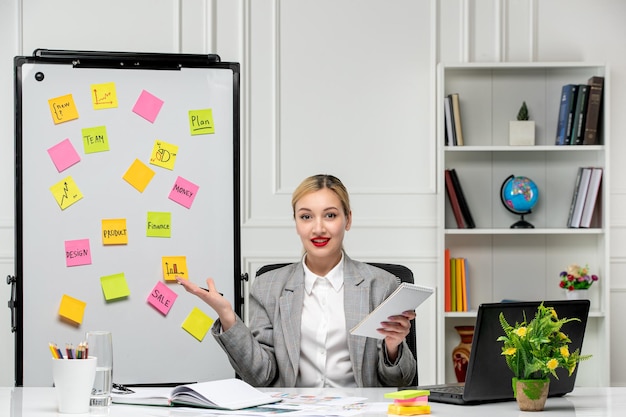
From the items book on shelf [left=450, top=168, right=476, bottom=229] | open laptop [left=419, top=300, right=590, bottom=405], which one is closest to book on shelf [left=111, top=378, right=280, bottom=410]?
open laptop [left=419, top=300, right=590, bottom=405]

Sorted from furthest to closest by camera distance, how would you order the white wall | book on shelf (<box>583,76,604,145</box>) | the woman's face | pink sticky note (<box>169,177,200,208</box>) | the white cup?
1. the white wall
2. book on shelf (<box>583,76,604,145</box>)
3. pink sticky note (<box>169,177,200,208</box>)
4. the woman's face
5. the white cup

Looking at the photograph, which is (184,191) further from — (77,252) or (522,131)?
(522,131)

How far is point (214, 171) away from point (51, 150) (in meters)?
0.67

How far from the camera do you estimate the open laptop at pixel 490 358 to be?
1936 mm

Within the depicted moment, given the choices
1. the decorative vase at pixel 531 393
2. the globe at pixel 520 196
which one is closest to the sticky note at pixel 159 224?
the globe at pixel 520 196

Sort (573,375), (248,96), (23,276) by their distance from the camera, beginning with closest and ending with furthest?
(573,375), (23,276), (248,96)

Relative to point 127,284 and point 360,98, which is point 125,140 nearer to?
point 127,284

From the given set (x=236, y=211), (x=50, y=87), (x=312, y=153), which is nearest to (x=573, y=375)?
(x=236, y=211)

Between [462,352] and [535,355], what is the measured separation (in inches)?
82.9

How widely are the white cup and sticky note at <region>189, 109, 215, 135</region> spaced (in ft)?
6.28

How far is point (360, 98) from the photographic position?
407 cm

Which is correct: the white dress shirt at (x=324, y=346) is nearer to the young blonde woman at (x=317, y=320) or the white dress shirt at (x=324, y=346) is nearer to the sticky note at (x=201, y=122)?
the young blonde woman at (x=317, y=320)

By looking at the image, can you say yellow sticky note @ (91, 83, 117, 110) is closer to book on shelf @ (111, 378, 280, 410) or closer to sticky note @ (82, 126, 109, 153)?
sticky note @ (82, 126, 109, 153)

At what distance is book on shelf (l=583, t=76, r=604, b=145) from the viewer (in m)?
3.88
